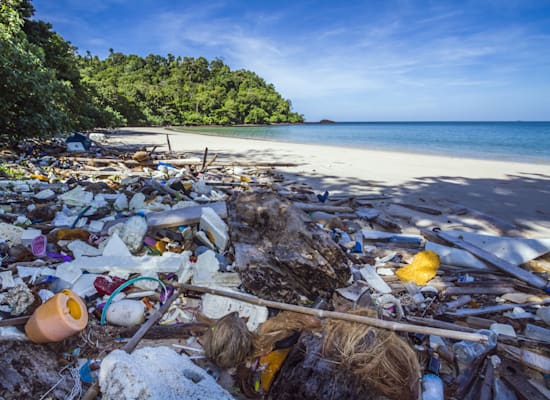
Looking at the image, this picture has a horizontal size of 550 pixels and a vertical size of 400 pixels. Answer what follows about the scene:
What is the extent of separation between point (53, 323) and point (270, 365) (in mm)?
1460

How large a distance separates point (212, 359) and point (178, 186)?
4.76m

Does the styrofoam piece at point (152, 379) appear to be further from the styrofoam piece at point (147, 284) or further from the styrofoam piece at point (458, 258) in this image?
the styrofoam piece at point (458, 258)

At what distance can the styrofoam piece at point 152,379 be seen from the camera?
1591 mm

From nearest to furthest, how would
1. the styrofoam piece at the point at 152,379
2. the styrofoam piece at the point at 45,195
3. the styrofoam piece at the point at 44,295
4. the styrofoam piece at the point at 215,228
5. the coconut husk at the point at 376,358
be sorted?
the styrofoam piece at the point at 152,379 → the coconut husk at the point at 376,358 → the styrofoam piece at the point at 44,295 → the styrofoam piece at the point at 215,228 → the styrofoam piece at the point at 45,195

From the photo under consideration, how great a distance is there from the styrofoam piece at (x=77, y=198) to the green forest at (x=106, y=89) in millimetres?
5381

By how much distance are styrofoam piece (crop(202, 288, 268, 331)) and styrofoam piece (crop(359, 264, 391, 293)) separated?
1.33 metres

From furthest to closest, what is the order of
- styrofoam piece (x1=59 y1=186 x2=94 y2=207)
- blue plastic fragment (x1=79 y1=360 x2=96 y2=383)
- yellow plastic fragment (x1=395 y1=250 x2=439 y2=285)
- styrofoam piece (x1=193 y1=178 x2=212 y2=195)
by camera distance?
styrofoam piece (x1=193 y1=178 x2=212 y2=195)
styrofoam piece (x1=59 y1=186 x2=94 y2=207)
yellow plastic fragment (x1=395 y1=250 x2=439 y2=285)
blue plastic fragment (x1=79 y1=360 x2=96 y2=383)

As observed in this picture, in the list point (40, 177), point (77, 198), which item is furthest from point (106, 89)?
point (77, 198)

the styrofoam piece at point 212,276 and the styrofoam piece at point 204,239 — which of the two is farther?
the styrofoam piece at point 204,239

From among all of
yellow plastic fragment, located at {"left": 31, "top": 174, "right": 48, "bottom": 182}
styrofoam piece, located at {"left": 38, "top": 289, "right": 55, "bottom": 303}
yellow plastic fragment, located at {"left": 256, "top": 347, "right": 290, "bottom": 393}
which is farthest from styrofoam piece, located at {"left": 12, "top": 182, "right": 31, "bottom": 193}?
yellow plastic fragment, located at {"left": 256, "top": 347, "right": 290, "bottom": 393}

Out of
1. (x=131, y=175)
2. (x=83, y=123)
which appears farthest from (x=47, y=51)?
(x=131, y=175)

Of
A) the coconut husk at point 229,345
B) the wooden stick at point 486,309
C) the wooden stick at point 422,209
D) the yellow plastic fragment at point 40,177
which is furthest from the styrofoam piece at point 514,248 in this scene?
the yellow plastic fragment at point 40,177

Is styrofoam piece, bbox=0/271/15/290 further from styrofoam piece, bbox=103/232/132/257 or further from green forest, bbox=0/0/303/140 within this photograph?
green forest, bbox=0/0/303/140

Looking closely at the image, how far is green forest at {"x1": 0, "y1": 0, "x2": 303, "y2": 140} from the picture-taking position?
8789 millimetres
